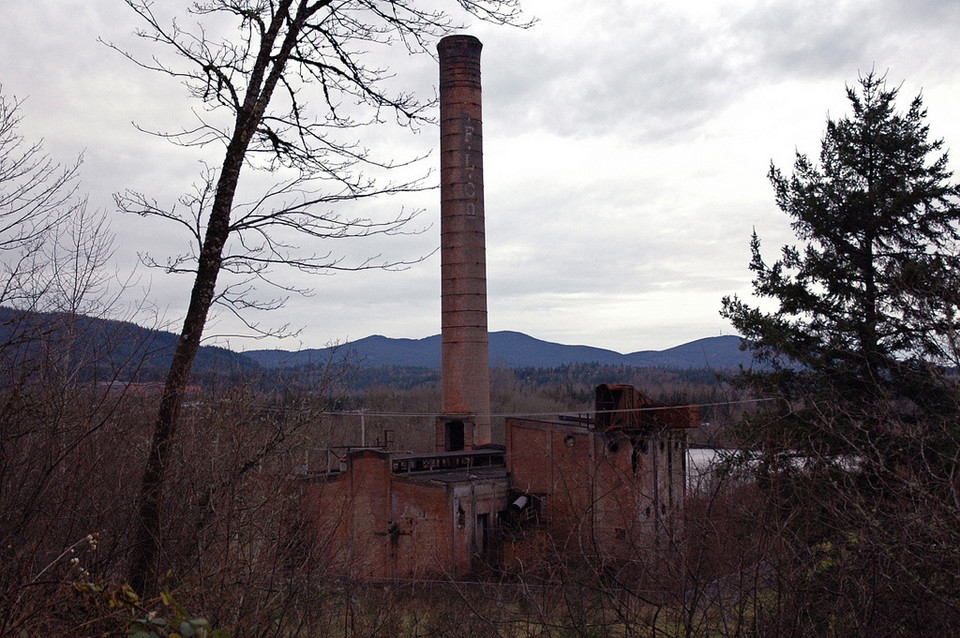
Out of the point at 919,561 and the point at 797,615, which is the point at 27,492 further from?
the point at 919,561

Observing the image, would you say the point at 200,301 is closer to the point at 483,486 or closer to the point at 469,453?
the point at 483,486

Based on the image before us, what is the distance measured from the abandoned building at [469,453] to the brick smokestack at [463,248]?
35 millimetres

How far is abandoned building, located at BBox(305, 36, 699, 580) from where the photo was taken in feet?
75.5

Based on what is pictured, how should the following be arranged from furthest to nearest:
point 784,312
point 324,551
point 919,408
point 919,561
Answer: point 784,312, point 919,408, point 324,551, point 919,561

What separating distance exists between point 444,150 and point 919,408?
16.3 m

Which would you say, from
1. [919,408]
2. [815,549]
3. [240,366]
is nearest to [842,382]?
[919,408]

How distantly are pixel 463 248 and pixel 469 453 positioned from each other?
21.5 ft

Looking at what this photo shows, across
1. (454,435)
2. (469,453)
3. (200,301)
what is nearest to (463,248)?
(454,435)

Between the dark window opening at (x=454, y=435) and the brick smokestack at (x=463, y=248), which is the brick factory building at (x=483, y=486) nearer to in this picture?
the dark window opening at (x=454, y=435)

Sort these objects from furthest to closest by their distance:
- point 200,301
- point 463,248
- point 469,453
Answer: point 463,248 → point 469,453 → point 200,301

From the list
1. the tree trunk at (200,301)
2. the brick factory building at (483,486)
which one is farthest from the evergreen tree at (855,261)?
the tree trunk at (200,301)

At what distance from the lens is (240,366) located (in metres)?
11.2

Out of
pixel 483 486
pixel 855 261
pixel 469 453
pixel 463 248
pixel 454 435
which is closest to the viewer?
pixel 855 261

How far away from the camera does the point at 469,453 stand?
25.7m
